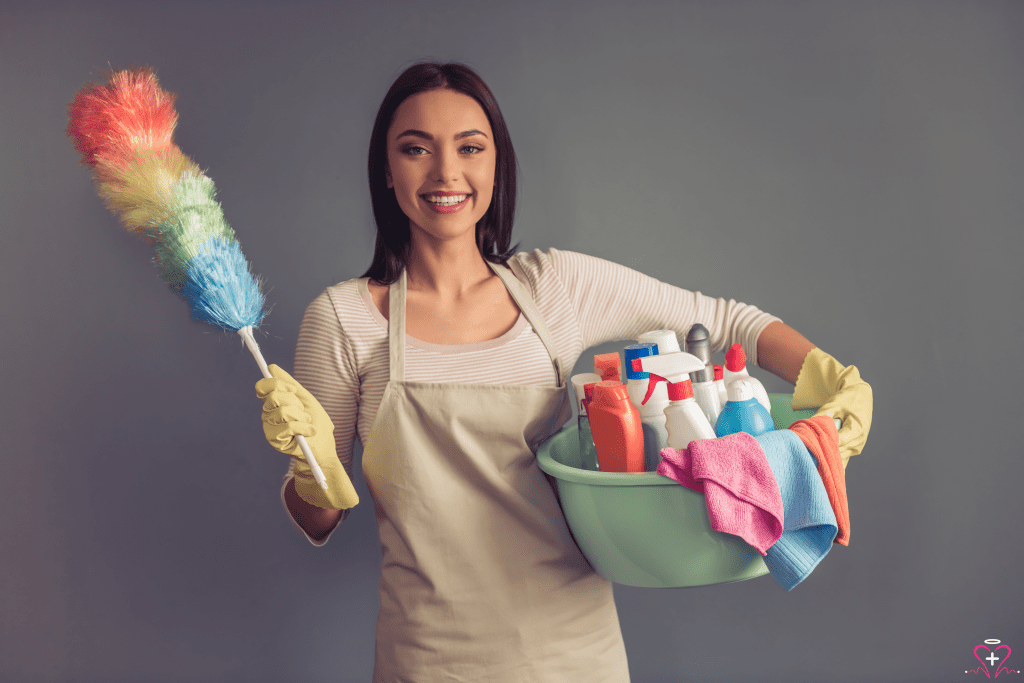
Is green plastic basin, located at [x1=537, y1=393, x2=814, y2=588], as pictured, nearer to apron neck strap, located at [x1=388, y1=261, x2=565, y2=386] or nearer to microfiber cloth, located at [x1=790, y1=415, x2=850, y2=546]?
microfiber cloth, located at [x1=790, y1=415, x2=850, y2=546]

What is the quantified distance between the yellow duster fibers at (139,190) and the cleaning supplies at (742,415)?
2.38 feet

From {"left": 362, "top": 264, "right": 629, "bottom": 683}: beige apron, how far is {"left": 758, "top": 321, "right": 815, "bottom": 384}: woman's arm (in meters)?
0.38

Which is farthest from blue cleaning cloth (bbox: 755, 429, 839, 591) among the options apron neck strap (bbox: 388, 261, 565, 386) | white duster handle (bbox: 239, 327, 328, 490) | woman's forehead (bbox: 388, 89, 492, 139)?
woman's forehead (bbox: 388, 89, 492, 139)

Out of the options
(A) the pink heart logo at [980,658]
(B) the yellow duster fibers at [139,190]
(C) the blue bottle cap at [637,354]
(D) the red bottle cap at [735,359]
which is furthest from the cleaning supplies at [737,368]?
(A) the pink heart logo at [980,658]

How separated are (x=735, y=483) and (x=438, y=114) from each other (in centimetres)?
67

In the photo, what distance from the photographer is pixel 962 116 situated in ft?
4.62

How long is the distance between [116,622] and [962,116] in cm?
202

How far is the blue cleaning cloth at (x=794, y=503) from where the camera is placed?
2.50 ft

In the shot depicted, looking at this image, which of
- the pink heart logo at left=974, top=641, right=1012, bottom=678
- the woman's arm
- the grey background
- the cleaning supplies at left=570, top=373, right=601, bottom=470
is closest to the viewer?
the cleaning supplies at left=570, top=373, right=601, bottom=470

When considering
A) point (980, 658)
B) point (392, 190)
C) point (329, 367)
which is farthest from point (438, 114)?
point (980, 658)

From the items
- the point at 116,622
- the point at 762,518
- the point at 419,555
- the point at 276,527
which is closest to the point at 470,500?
the point at 419,555

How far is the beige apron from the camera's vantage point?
0.98 metres

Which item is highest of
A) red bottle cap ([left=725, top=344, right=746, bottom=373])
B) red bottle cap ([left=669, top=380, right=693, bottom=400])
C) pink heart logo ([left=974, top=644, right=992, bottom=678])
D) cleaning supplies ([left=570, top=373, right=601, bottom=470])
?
red bottle cap ([left=725, top=344, right=746, bottom=373])

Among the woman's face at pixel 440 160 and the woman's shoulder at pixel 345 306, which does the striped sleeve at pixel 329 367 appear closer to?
the woman's shoulder at pixel 345 306
